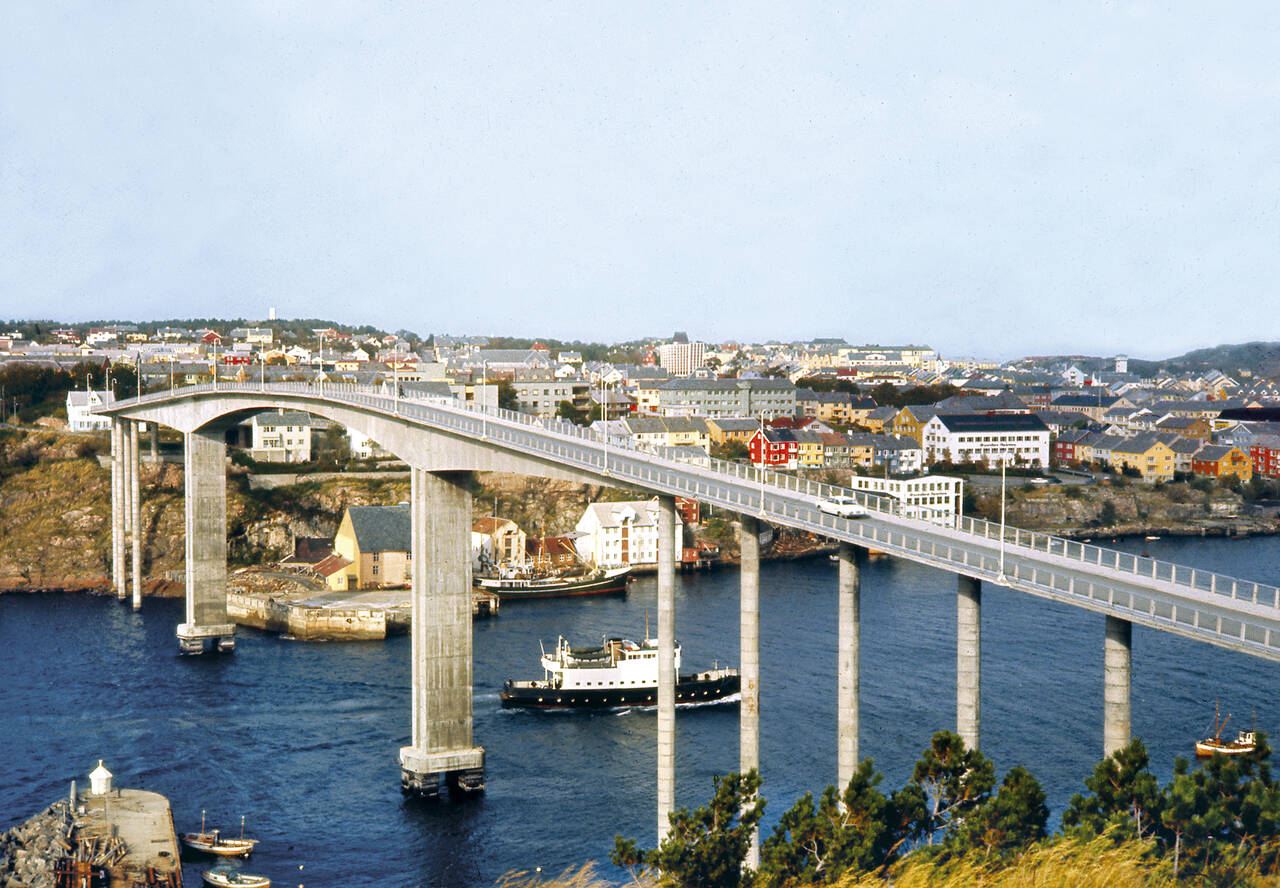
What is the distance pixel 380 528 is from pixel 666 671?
39324mm

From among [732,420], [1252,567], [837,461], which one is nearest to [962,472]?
[837,461]

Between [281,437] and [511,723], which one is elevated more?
[281,437]

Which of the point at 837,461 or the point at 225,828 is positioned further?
the point at 837,461

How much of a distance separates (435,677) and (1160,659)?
26.2 m

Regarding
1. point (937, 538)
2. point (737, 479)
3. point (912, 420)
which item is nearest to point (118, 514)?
point (737, 479)

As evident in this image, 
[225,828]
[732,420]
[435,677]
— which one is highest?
[732,420]

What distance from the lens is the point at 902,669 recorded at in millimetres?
45219

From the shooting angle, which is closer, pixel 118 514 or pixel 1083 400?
pixel 118 514

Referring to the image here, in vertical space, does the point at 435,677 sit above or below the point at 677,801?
above

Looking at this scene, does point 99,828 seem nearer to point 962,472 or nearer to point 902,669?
point 902,669

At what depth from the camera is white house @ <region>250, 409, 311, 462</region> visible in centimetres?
8631

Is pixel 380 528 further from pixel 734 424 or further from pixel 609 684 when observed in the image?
pixel 734 424

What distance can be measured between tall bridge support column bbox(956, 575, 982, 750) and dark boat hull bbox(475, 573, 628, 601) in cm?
4183

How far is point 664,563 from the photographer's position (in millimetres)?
31141
